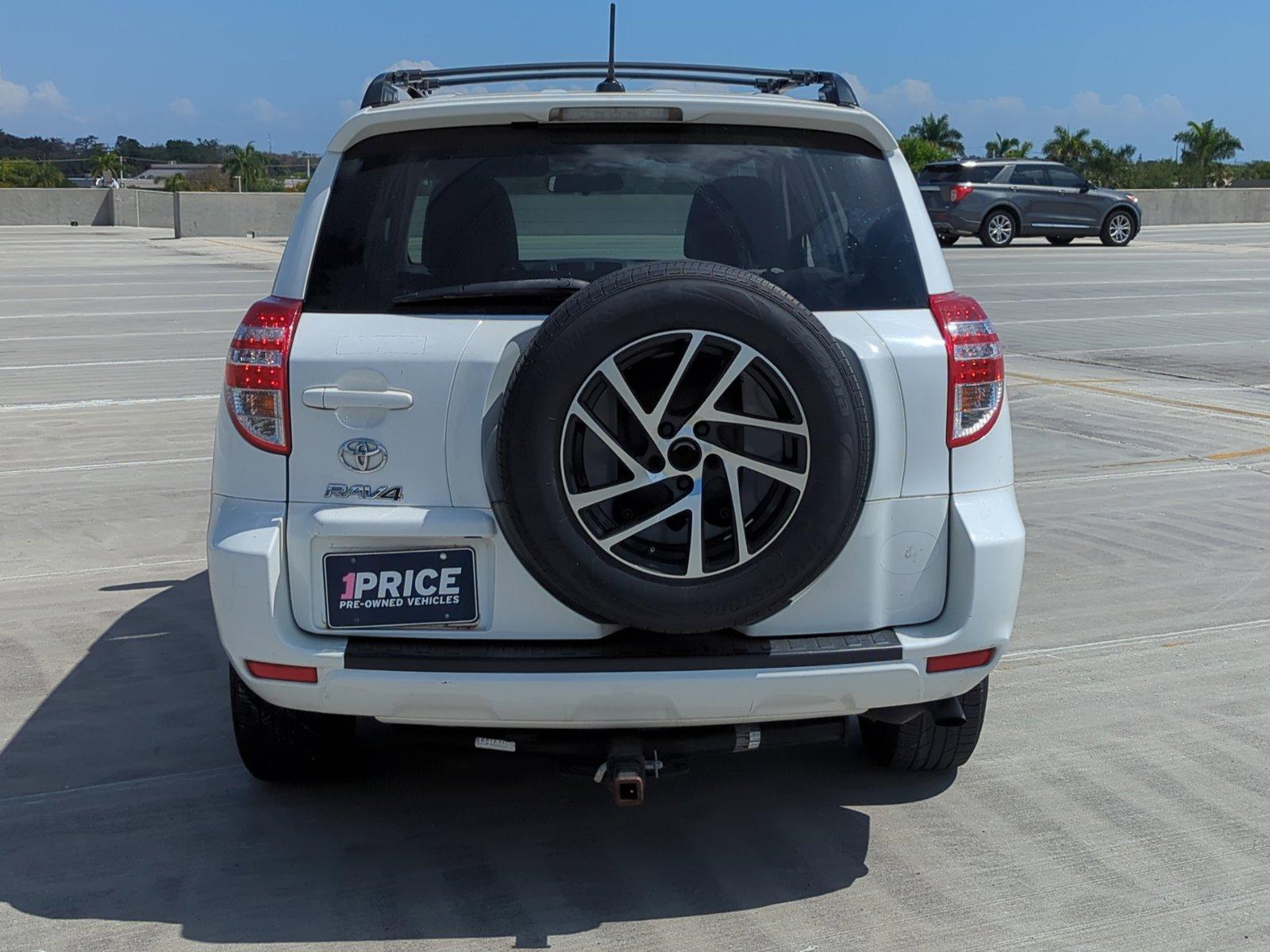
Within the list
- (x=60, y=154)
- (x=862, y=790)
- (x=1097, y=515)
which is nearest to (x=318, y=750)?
(x=862, y=790)

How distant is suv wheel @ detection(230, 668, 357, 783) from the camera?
376cm

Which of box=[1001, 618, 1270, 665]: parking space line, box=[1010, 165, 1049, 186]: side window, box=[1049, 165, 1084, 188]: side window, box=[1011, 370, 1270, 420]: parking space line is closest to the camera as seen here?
box=[1001, 618, 1270, 665]: parking space line

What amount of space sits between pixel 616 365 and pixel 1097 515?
480 centimetres

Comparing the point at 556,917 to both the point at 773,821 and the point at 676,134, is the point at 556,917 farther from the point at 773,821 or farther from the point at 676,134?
the point at 676,134

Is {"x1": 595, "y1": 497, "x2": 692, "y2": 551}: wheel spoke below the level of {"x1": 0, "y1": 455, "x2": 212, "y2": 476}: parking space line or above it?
above

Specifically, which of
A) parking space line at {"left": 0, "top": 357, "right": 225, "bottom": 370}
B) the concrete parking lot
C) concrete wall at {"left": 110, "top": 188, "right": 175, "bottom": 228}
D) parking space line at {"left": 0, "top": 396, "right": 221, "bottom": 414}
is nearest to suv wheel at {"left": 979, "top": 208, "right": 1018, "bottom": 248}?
parking space line at {"left": 0, "top": 357, "right": 225, "bottom": 370}

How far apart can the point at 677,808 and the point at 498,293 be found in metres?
1.54

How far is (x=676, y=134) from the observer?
3.46m

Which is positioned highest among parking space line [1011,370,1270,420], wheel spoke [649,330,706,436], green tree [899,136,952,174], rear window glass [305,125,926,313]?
green tree [899,136,952,174]

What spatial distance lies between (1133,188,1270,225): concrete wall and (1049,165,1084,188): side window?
14.0 m

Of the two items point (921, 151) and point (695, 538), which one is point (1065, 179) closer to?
point (695, 538)

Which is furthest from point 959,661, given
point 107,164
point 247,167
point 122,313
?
point 107,164

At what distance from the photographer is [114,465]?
8328 mm

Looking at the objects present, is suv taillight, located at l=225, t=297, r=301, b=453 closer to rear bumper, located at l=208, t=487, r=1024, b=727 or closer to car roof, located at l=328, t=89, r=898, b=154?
rear bumper, located at l=208, t=487, r=1024, b=727
